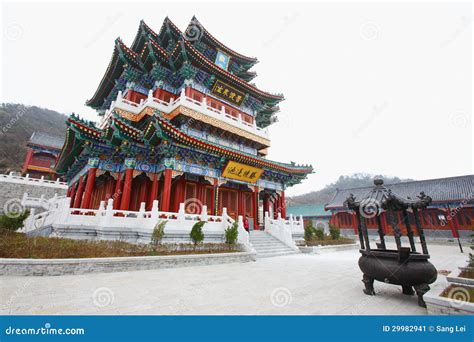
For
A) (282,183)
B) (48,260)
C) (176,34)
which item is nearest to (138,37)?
(176,34)

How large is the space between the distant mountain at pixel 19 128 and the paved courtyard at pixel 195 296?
23987mm

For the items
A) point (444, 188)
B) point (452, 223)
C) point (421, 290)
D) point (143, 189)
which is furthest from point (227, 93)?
point (444, 188)

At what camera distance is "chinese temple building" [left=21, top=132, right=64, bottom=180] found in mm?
31281

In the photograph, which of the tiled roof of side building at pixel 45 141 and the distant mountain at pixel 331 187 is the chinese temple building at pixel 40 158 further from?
the distant mountain at pixel 331 187

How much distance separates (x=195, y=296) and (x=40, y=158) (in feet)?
132

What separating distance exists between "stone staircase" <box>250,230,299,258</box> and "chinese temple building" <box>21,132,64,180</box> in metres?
31.9

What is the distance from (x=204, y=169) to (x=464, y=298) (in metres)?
11.6

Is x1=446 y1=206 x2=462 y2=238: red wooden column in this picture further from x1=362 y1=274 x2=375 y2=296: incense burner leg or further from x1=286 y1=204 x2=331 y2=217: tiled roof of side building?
x1=362 y1=274 x2=375 y2=296: incense burner leg

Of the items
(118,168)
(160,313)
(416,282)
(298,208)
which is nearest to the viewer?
(160,313)

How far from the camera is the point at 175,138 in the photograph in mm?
11453

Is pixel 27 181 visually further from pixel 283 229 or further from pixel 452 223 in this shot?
pixel 452 223

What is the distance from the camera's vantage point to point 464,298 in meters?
3.44

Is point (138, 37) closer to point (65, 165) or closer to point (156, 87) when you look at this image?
point (156, 87)
